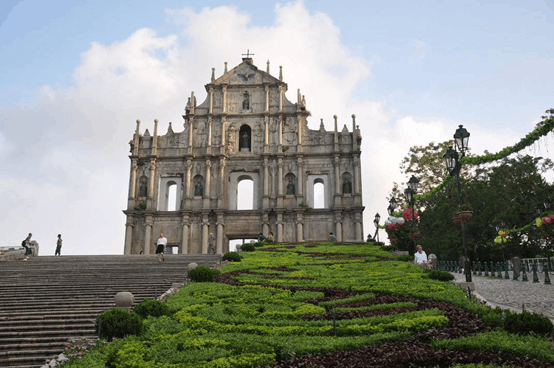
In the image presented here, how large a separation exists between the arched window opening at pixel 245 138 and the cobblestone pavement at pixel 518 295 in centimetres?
2704

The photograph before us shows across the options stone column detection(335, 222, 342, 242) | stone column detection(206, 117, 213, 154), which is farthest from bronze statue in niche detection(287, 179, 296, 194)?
stone column detection(206, 117, 213, 154)

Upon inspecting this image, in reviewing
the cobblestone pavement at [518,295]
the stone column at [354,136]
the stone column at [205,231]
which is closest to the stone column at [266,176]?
the stone column at [205,231]

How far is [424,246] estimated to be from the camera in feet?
119

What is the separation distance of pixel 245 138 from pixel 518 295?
31.6m

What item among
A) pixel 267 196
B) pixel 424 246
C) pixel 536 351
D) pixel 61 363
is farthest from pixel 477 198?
pixel 61 363

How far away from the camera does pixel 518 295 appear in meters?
15.0

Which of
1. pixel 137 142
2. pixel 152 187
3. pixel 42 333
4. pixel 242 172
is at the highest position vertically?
pixel 137 142

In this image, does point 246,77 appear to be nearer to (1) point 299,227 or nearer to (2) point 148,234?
(1) point 299,227

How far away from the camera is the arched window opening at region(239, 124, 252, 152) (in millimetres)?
43875

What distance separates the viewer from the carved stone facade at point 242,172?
133 ft

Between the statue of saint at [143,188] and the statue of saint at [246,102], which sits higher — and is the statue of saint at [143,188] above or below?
below

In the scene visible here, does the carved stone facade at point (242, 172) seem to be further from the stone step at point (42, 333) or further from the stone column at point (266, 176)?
the stone step at point (42, 333)

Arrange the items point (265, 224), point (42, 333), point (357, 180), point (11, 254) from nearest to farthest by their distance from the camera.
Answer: point (42, 333) < point (11, 254) < point (265, 224) < point (357, 180)

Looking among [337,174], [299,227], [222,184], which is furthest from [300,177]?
[222,184]
